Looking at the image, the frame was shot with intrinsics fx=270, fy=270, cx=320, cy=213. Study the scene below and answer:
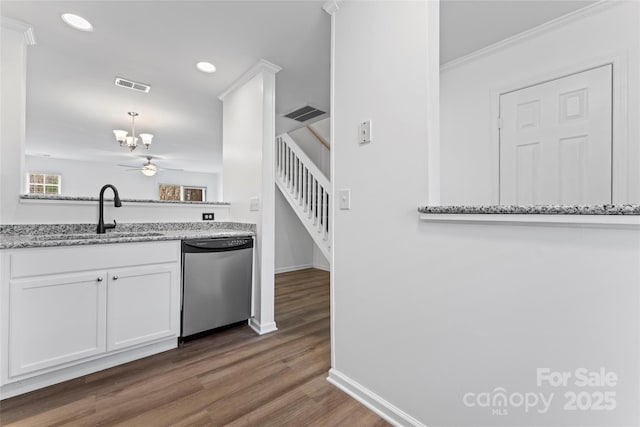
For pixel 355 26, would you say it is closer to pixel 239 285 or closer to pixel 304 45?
pixel 304 45

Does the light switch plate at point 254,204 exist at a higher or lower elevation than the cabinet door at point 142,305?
higher

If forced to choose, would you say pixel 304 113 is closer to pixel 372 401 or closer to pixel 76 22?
pixel 76 22

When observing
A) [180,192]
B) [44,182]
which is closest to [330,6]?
[180,192]

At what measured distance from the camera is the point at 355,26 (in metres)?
1.66

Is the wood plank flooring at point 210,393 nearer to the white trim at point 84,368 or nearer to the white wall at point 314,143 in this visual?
the white trim at point 84,368

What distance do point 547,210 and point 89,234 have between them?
2812 mm

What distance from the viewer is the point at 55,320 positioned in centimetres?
165

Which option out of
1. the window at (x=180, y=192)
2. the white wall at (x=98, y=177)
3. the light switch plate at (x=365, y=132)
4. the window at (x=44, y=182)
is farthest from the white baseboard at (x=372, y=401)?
the window at (x=44, y=182)

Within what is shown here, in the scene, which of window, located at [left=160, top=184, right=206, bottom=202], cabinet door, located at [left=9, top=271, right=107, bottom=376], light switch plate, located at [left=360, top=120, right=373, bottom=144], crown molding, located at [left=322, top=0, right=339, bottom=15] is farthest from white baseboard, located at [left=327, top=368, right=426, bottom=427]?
window, located at [left=160, top=184, right=206, bottom=202]

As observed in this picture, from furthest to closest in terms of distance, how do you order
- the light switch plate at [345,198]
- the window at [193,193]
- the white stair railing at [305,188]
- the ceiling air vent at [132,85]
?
the window at [193,193]
the white stair railing at [305,188]
the ceiling air vent at [132,85]
the light switch plate at [345,198]

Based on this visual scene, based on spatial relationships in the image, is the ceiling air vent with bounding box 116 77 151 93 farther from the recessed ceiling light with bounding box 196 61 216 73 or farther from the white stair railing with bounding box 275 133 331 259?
the white stair railing with bounding box 275 133 331 259

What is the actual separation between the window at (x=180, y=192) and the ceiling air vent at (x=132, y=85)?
5.57 m

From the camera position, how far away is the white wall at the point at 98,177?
6.78 meters

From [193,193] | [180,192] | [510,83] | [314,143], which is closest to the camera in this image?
[510,83]
